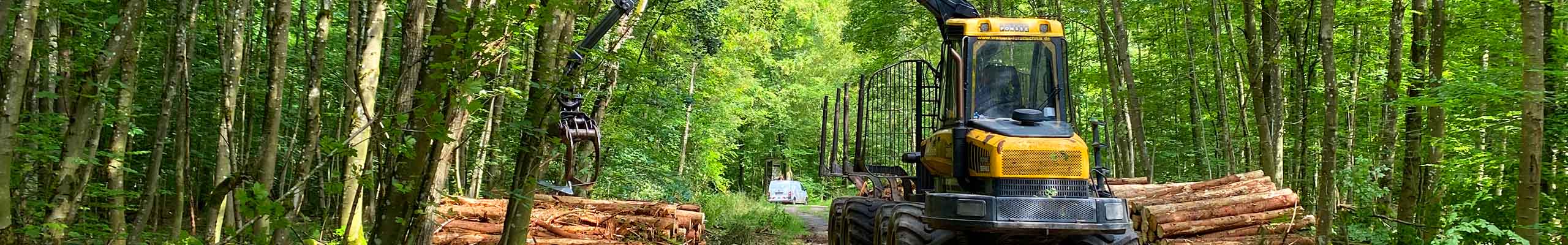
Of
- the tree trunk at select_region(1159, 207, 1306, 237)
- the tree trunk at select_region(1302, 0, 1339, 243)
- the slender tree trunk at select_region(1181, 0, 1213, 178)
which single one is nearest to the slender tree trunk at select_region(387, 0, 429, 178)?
the tree trunk at select_region(1302, 0, 1339, 243)

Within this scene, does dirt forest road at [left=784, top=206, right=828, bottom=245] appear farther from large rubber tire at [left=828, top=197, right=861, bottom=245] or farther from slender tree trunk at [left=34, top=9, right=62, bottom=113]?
slender tree trunk at [left=34, top=9, right=62, bottom=113]

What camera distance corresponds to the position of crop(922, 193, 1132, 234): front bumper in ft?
20.5

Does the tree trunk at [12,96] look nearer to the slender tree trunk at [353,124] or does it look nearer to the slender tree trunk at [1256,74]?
the slender tree trunk at [353,124]

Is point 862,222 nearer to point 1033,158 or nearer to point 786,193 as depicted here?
point 1033,158

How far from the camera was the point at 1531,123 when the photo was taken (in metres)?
6.16

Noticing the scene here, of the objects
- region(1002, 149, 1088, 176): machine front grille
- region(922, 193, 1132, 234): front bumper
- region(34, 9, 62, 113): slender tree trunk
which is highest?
region(34, 9, 62, 113): slender tree trunk

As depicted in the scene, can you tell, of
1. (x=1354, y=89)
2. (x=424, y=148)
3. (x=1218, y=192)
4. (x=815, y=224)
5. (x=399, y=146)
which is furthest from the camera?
(x=815, y=224)

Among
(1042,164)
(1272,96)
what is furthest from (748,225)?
(1042,164)

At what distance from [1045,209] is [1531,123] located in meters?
2.96

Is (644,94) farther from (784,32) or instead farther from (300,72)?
(784,32)

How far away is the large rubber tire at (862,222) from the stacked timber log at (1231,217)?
216cm

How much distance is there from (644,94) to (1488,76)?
34.5 ft

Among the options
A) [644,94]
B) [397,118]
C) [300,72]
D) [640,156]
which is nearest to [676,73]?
[644,94]

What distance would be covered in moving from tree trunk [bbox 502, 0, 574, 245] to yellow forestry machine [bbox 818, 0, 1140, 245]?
244 centimetres
